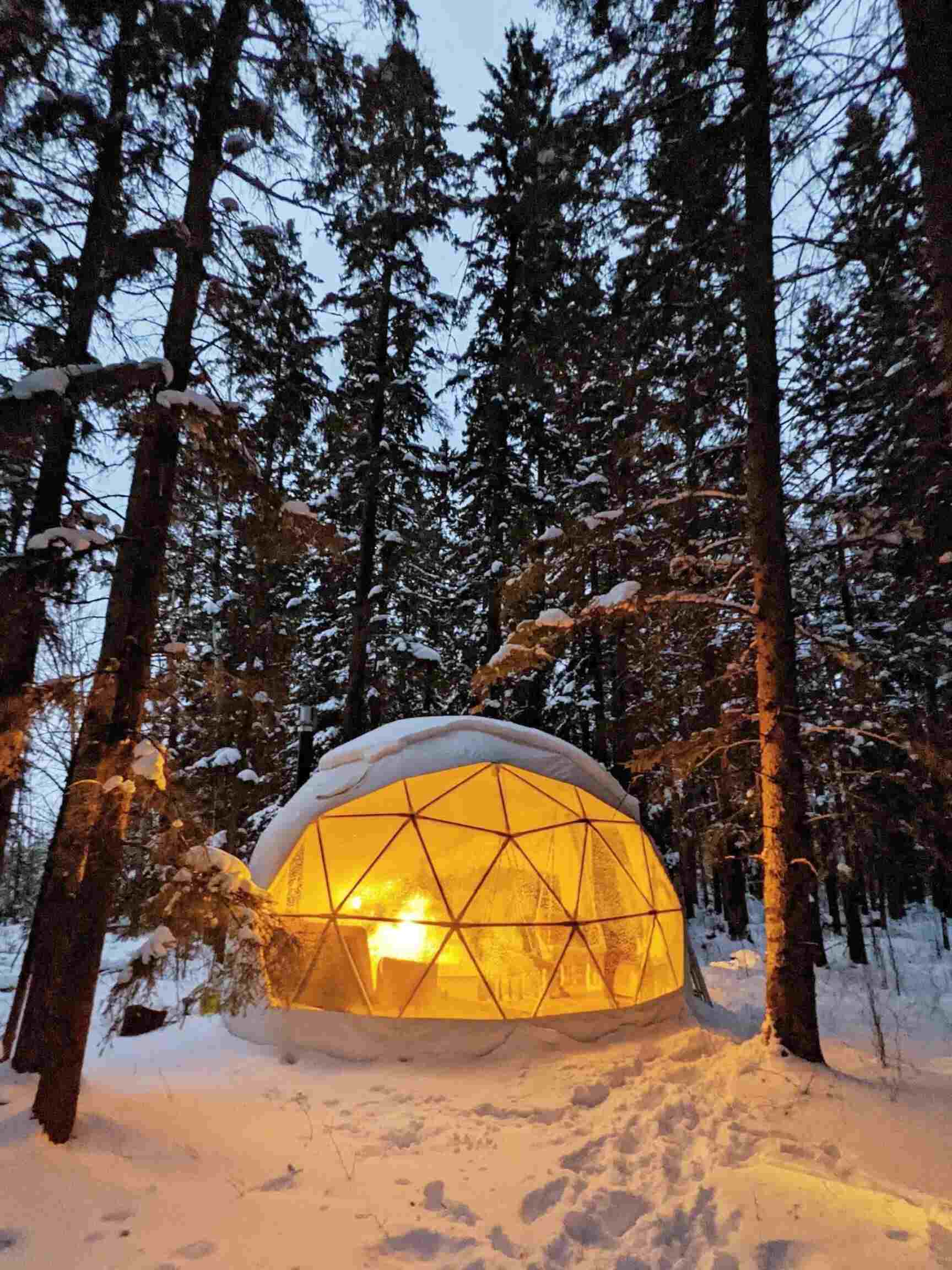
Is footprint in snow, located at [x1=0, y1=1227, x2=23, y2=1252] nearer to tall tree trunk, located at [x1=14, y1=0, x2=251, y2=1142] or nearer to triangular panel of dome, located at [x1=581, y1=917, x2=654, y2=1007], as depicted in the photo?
tall tree trunk, located at [x1=14, y1=0, x2=251, y2=1142]

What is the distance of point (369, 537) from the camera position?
44.8ft

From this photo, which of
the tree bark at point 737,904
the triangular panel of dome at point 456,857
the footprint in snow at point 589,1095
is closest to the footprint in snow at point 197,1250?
the footprint in snow at point 589,1095

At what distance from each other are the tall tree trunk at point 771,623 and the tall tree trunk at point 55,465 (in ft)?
16.6

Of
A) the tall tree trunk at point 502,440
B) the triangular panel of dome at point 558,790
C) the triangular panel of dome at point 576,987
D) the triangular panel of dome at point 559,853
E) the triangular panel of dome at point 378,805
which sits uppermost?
the tall tree trunk at point 502,440

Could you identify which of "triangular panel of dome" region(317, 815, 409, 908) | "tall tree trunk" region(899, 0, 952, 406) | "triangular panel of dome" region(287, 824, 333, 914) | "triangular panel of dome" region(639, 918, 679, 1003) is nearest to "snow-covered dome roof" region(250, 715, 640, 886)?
"triangular panel of dome" region(287, 824, 333, 914)

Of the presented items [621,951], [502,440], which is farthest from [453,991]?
[502,440]

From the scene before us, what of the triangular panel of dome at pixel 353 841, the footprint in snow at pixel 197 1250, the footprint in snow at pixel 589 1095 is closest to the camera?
the footprint in snow at pixel 197 1250

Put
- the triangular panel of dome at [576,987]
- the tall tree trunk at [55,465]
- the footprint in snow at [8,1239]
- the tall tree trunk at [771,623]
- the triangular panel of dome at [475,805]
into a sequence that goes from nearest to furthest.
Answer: the footprint in snow at [8,1239], the tall tree trunk at [55,465], the tall tree trunk at [771,623], the triangular panel of dome at [576,987], the triangular panel of dome at [475,805]

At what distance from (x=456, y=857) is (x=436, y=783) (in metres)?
0.87

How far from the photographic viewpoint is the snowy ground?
126 inches

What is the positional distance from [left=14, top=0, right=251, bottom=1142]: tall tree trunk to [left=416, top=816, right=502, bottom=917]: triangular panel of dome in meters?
3.85

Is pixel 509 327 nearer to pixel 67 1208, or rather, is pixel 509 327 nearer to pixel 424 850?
pixel 424 850

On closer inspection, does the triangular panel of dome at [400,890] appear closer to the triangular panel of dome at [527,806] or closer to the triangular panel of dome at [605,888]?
the triangular panel of dome at [527,806]

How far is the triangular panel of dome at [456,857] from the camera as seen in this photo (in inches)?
305
